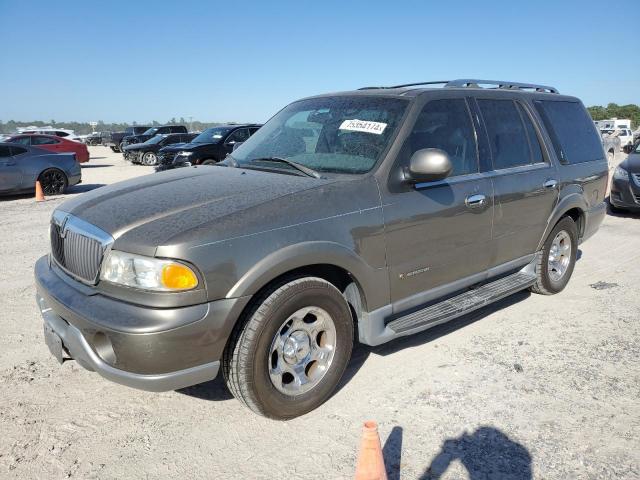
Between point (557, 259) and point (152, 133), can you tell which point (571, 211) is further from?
point (152, 133)

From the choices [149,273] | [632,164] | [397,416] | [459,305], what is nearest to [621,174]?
[632,164]

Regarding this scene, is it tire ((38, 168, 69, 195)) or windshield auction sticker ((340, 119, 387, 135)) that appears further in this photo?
tire ((38, 168, 69, 195))

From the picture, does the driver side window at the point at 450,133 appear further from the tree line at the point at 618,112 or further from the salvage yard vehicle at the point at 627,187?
the tree line at the point at 618,112

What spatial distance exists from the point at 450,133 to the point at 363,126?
0.73 metres

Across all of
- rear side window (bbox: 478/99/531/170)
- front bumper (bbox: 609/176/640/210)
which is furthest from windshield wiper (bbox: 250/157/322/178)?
front bumper (bbox: 609/176/640/210)

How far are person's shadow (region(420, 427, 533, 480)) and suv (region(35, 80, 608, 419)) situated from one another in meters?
0.81

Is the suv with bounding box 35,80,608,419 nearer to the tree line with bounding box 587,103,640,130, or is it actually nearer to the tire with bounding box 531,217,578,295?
the tire with bounding box 531,217,578,295

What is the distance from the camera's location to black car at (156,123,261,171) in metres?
15.0

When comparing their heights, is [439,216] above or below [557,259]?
above

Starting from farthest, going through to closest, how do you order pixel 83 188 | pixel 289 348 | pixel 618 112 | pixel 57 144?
pixel 618 112 < pixel 57 144 < pixel 83 188 < pixel 289 348

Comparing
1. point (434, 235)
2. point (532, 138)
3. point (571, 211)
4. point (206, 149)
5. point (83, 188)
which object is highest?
point (532, 138)

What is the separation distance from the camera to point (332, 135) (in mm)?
3932

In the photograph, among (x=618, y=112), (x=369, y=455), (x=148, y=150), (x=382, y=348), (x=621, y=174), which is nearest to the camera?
(x=369, y=455)

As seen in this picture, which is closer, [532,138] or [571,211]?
[532,138]
